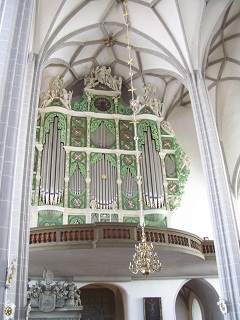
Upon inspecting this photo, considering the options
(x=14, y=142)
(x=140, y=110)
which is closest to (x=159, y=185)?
(x=140, y=110)

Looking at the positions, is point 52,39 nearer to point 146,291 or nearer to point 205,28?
point 205,28

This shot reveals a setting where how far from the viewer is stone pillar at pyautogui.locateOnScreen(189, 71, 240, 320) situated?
1095 cm

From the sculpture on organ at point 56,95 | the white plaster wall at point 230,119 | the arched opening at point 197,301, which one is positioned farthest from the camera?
the white plaster wall at point 230,119

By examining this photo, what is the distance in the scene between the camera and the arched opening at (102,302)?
1694 cm

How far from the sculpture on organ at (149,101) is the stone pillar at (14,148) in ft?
26.6

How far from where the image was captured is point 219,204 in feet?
40.4

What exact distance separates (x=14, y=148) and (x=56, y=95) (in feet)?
36.3

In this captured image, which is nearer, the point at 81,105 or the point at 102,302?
the point at 102,302

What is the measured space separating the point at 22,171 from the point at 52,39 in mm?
6276

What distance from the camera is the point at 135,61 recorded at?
18.7 m

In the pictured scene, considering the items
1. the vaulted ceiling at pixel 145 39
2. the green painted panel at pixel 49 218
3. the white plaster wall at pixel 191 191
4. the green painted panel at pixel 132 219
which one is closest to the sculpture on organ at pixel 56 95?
the vaulted ceiling at pixel 145 39

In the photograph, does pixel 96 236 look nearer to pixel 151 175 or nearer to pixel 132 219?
pixel 132 219

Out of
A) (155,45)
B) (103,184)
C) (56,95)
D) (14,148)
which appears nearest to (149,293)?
(103,184)

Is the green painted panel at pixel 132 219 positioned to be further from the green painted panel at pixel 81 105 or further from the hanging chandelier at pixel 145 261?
the green painted panel at pixel 81 105
